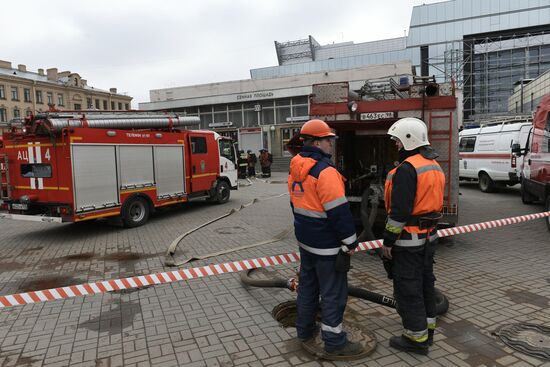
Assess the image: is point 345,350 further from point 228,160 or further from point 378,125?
point 228,160

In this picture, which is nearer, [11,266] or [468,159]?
[11,266]

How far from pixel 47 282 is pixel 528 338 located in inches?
230

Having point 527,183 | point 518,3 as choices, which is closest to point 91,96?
point 518,3

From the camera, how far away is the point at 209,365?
3.34 metres

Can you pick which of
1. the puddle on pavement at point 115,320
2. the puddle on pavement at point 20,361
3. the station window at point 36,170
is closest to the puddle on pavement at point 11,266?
the station window at point 36,170

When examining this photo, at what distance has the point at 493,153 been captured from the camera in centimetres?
1417

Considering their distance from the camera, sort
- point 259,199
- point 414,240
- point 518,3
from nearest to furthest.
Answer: point 414,240, point 259,199, point 518,3

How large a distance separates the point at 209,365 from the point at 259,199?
10976 mm

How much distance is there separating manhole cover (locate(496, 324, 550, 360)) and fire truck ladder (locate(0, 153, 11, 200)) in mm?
9348

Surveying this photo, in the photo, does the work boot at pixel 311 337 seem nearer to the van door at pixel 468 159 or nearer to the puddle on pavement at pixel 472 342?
the puddle on pavement at pixel 472 342

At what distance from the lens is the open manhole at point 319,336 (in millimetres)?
3355

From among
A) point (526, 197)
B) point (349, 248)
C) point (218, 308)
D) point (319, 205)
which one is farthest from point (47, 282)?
point (526, 197)

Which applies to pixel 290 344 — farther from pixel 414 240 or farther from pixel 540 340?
pixel 540 340

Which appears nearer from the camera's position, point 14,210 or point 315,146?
point 315,146
